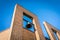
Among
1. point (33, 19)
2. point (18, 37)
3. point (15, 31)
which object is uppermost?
point (33, 19)

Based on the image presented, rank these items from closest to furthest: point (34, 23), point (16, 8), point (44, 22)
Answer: point (16, 8), point (34, 23), point (44, 22)

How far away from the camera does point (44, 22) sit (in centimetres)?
1062

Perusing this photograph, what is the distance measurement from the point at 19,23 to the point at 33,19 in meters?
2.56

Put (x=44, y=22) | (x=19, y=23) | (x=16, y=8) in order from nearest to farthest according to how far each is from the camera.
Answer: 1. (x=19, y=23)
2. (x=16, y=8)
3. (x=44, y=22)

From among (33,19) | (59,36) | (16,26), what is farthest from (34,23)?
(59,36)

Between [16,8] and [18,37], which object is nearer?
[18,37]

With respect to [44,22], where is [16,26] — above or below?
below

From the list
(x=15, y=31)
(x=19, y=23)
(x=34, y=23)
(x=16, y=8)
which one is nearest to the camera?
(x=15, y=31)

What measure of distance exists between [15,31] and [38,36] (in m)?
2.48

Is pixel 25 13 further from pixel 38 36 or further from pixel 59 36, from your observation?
pixel 59 36

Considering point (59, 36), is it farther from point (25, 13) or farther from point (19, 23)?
point (19, 23)

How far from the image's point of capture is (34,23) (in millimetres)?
8523

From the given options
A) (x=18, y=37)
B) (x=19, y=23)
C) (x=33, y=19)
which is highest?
(x=33, y=19)

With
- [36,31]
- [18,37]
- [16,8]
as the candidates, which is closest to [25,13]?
[16,8]
